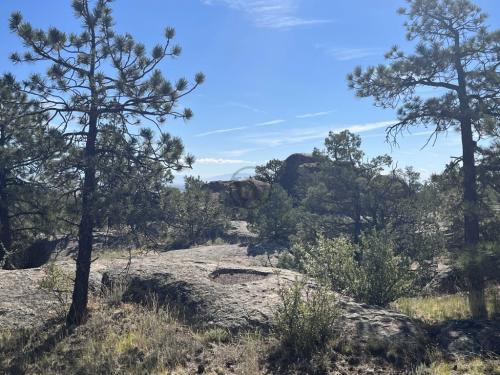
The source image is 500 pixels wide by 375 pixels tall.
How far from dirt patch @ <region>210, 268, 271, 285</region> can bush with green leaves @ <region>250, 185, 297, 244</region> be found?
1270cm

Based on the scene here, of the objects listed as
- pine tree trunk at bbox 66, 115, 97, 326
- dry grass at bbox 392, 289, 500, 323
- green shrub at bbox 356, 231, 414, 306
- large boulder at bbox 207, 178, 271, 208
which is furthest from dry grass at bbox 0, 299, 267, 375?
large boulder at bbox 207, 178, 271, 208

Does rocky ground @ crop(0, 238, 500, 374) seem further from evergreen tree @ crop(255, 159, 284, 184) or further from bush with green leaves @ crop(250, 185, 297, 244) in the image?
evergreen tree @ crop(255, 159, 284, 184)

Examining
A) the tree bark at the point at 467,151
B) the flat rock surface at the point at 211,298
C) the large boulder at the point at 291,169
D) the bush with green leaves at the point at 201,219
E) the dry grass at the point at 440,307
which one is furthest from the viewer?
the large boulder at the point at 291,169

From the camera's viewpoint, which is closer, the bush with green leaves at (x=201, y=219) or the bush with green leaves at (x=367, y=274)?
the bush with green leaves at (x=367, y=274)

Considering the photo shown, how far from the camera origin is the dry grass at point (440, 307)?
8758mm

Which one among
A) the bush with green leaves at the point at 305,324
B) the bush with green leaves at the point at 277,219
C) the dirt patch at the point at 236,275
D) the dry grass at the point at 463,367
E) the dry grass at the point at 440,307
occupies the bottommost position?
the dry grass at the point at 463,367

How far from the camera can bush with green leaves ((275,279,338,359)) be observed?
6.66 m

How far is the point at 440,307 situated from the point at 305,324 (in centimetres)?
420

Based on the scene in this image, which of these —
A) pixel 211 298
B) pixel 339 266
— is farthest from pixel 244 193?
Result: pixel 211 298

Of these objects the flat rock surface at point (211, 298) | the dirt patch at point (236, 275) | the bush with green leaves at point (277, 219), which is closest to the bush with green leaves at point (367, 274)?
the flat rock surface at point (211, 298)

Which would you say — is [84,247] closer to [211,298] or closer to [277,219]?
[211,298]

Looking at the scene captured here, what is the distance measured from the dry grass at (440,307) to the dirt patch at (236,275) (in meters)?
3.05

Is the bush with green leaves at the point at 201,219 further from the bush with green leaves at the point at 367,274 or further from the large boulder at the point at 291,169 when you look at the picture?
the bush with green leaves at the point at 367,274

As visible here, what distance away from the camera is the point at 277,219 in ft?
79.1
